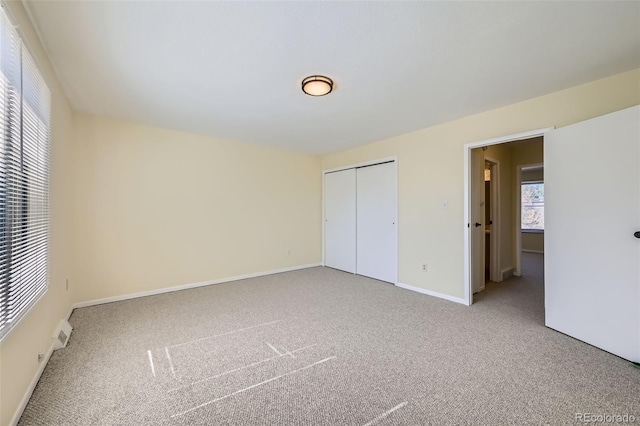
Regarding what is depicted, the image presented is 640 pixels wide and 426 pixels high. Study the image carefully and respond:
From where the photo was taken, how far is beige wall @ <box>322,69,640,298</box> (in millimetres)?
2443

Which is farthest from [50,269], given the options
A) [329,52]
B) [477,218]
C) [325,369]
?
[477,218]

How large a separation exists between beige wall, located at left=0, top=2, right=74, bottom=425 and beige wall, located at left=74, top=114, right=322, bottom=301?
281 mm

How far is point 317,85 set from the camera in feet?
7.84

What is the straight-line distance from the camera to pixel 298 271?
509 centimetres

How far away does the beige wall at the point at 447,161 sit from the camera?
244cm

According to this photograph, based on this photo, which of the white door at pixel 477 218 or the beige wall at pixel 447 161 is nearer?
the beige wall at pixel 447 161

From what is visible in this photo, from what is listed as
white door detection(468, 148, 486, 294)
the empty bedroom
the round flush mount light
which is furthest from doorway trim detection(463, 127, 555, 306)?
the round flush mount light

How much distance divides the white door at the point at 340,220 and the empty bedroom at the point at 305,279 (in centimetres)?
69

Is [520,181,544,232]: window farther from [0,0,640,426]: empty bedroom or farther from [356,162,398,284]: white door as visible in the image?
[356,162,398,284]: white door

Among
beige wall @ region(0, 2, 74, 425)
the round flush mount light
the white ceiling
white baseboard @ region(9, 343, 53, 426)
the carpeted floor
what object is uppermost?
the white ceiling

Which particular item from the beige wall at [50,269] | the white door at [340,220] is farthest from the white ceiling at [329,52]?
the white door at [340,220]

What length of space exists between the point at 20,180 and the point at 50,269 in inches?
39.7

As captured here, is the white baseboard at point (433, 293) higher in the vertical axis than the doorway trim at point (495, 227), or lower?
lower

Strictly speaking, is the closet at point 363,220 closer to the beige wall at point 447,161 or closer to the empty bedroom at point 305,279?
the empty bedroom at point 305,279
